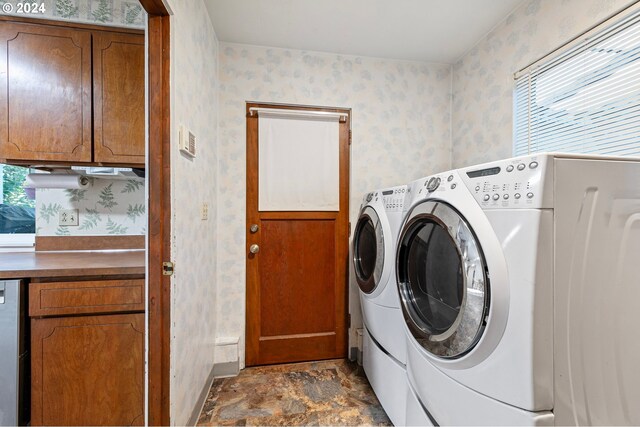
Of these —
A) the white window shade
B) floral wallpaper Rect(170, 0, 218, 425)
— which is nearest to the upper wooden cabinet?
floral wallpaper Rect(170, 0, 218, 425)

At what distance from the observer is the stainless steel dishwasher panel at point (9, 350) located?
47.7 inches

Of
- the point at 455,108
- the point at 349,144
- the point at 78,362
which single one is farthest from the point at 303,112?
the point at 78,362

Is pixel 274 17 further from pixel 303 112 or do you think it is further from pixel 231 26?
pixel 303 112

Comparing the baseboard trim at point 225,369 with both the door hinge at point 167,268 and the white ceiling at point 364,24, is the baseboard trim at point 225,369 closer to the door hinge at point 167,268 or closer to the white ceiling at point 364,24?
the door hinge at point 167,268

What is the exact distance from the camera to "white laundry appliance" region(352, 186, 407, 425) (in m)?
1.36

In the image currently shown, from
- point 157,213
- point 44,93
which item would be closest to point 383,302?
point 157,213

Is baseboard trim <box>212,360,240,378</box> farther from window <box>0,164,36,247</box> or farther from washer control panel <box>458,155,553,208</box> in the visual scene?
washer control panel <box>458,155,553,208</box>

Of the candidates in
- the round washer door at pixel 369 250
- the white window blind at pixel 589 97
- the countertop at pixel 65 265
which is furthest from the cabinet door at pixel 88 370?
the white window blind at pixel 589 97

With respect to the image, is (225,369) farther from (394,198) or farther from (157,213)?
(394,198)

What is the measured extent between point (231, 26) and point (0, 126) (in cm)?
141

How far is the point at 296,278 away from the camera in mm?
2119

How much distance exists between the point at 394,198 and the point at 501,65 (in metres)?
1.23

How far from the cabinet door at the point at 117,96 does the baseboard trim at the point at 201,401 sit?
1.39m

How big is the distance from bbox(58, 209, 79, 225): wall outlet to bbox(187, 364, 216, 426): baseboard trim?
53.4 inches
